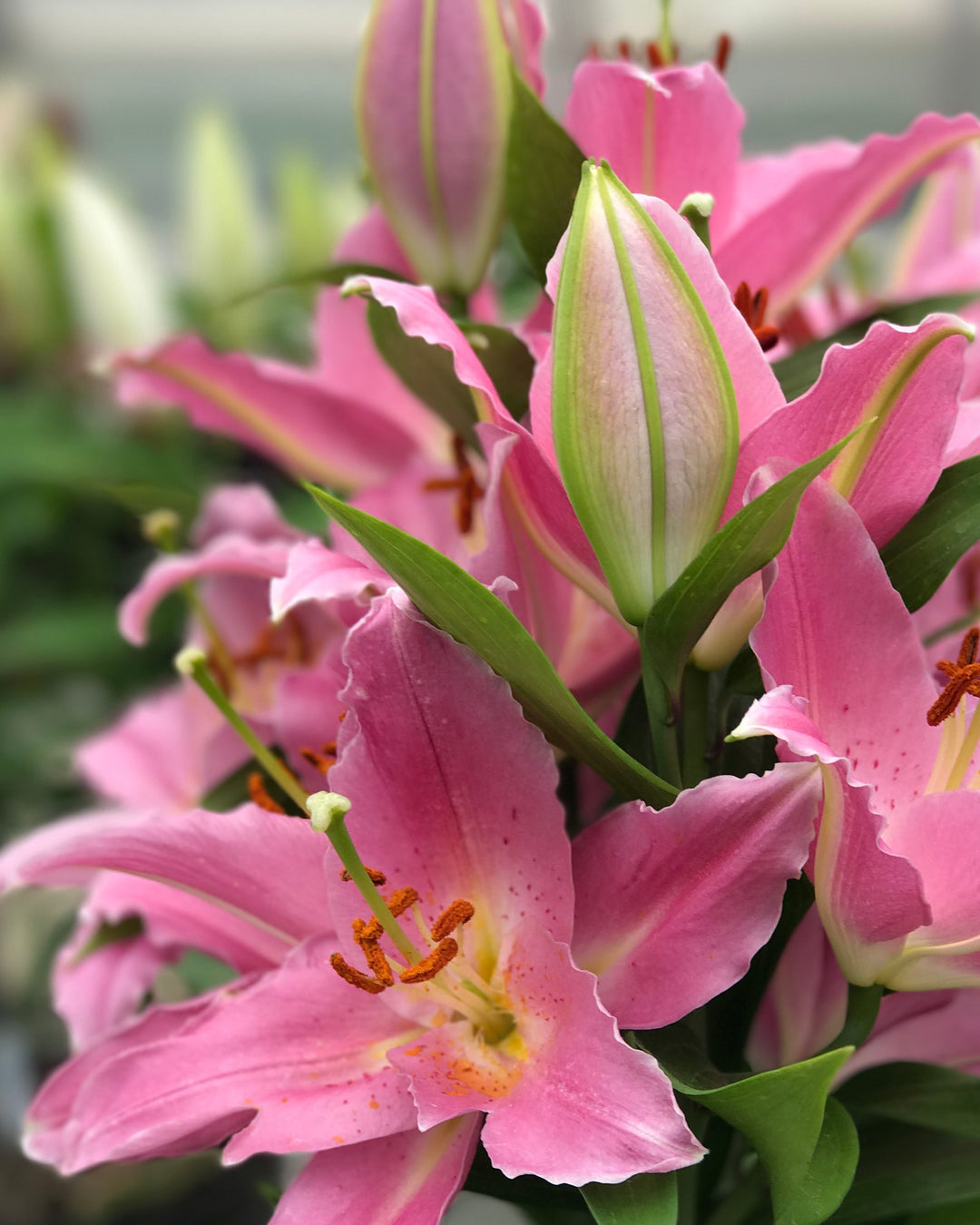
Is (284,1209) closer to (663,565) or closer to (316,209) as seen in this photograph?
(663,565)

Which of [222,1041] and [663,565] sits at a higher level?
[663,565]

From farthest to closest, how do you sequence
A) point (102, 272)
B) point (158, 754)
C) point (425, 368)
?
point (102, 272) < point (158, 754) < point (425, 368)

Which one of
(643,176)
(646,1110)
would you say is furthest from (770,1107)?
(643,176)

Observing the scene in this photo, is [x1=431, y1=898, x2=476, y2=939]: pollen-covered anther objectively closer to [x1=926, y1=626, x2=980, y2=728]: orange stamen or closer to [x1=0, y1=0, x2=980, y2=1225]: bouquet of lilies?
[x1=0, y1=0, x2=980, y2=1225]: bouquet of lilies

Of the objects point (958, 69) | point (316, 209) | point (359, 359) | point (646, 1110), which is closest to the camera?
point (646, 1110)

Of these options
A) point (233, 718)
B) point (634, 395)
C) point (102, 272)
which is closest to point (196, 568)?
point (233, 718)

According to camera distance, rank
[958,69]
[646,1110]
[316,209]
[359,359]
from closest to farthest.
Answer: [646,1110] < [359,359] < [316,209] < [958,69]


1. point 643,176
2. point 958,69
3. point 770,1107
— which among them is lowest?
point 958,69

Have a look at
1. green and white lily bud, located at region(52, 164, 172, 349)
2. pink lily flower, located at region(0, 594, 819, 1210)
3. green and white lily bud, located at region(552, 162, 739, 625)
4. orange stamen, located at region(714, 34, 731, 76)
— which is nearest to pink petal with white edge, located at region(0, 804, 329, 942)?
pink lily flower, located at region(0, 594, 819, 1210)

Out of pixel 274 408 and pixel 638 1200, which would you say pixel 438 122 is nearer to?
pixel 274 408
